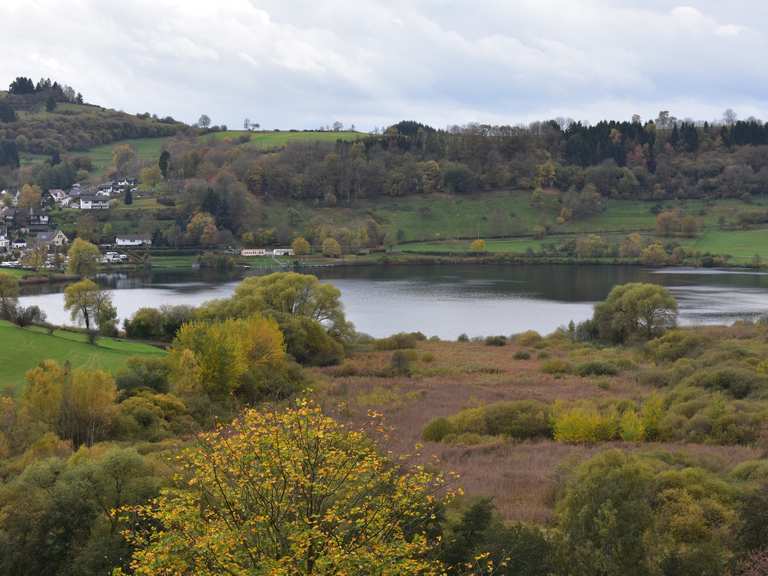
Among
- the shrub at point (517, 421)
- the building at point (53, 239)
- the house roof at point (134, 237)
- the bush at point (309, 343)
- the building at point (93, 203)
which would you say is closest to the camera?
the shrub at point (517, 421)

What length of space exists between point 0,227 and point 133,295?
171 ft

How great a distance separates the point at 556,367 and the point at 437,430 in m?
17.0

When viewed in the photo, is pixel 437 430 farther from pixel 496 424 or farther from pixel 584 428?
pixel 584 428

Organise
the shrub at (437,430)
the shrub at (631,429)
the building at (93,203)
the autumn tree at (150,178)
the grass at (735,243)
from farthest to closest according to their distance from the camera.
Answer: the autumn tree at (150,178)
the building at (93,203)
the grass at (735,243)
the shrub at (437,430)
the shrub at (631,429)

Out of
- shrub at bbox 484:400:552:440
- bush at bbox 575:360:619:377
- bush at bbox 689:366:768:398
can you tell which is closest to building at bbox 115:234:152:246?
bush at bbox 575:360:619:377

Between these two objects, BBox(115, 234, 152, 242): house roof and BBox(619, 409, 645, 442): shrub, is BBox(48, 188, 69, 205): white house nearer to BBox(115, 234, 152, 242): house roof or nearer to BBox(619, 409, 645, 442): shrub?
BBox(115, 234, 152, 242): house roof

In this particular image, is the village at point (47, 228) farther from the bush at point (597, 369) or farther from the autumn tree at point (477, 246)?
the bush at point (597, 369)

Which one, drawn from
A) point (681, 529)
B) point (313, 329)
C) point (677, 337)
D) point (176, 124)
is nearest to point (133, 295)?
point (313, 329)

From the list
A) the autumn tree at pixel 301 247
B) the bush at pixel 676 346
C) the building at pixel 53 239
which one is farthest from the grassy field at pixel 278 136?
the bush at pixel 676 346

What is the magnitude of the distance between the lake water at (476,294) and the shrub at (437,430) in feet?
102

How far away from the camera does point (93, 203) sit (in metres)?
127

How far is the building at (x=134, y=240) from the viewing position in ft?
371

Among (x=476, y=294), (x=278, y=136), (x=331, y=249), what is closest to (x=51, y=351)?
(x=476, y=294)

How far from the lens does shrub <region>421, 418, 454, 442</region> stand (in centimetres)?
2679
